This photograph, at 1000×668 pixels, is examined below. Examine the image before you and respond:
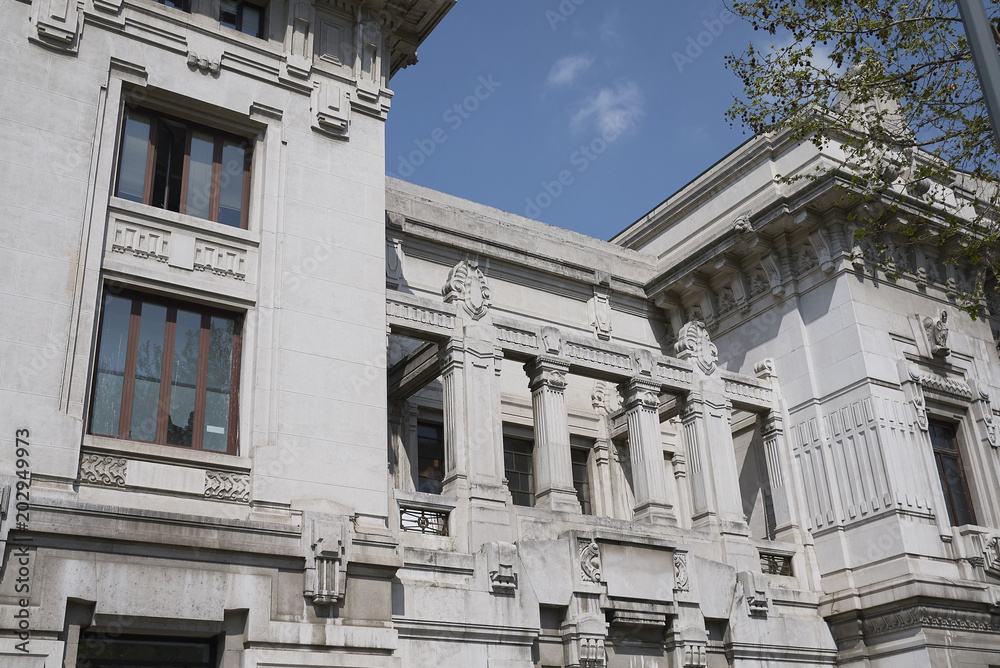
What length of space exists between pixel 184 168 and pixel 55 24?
3.13m

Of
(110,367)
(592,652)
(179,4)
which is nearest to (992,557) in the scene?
(592,652)

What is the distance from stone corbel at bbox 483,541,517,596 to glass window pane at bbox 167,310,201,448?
5868mm

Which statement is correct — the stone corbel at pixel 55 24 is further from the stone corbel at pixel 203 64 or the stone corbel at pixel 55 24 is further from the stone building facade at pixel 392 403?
the stone corbel at pixel 203 64

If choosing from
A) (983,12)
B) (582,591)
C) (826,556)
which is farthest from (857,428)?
(983,12)

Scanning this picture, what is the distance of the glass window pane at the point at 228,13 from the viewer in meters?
19.2

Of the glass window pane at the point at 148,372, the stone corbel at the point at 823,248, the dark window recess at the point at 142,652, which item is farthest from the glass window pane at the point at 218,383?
the stone corbel at the point at 823,248

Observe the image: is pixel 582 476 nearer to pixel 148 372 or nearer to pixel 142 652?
pixel 148 372

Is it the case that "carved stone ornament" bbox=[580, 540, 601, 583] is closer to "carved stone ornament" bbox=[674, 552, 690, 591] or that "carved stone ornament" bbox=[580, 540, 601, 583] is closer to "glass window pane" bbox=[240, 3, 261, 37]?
"carved stone ornament" bbox=[674, 552, 690, 591]

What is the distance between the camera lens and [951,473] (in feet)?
79.8

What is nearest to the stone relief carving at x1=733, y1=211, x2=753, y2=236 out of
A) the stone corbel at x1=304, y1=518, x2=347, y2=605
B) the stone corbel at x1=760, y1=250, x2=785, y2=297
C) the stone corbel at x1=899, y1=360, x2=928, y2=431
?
the stone corbel at x1=760, y1=250, x2=785, y2=297

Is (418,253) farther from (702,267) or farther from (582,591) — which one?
(582,591)

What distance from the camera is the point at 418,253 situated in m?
24.8

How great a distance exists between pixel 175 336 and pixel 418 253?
9.28 m

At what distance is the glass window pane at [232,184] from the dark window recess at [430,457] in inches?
304
